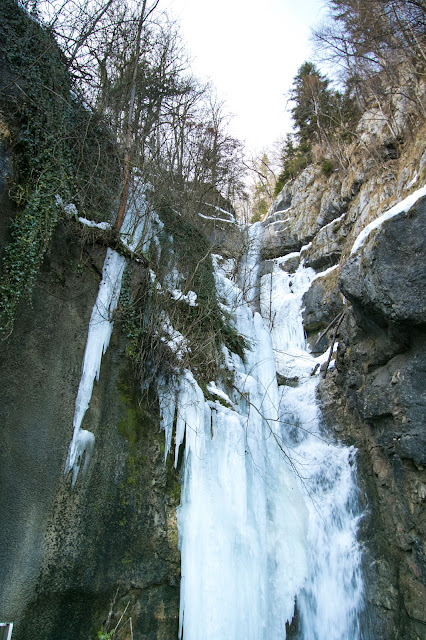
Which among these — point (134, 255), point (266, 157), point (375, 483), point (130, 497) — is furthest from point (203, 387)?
point (266, 157)

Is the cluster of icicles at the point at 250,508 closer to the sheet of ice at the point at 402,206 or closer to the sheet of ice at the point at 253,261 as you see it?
the sheet of ice at the point at 402,206

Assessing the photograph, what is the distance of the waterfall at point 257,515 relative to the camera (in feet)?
15.2

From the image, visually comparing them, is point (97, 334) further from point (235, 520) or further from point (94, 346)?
point (235, 520)

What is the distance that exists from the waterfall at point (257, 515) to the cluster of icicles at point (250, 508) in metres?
0.01

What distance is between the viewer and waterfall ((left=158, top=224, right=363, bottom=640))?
4621mm

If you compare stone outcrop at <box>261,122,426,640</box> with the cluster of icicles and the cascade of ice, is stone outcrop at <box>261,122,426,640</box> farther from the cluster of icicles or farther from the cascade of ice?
the cascade of ice

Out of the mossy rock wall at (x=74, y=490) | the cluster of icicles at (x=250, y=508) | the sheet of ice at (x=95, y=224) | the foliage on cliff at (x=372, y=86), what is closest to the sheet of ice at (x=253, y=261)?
the foliage on cliff at (x=372, y=86)

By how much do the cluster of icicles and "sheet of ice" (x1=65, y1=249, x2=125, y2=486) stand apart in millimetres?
13

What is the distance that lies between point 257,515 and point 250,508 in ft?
0.46

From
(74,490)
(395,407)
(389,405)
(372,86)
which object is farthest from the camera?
(372,86)

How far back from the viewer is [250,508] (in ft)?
17.2

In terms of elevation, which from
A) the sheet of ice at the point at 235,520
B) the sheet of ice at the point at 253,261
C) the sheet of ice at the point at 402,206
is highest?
the sheet of ice at the point at 253,261

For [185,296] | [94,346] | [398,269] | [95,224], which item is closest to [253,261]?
[185,296]

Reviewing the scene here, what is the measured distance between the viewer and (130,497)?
486 centimetres
